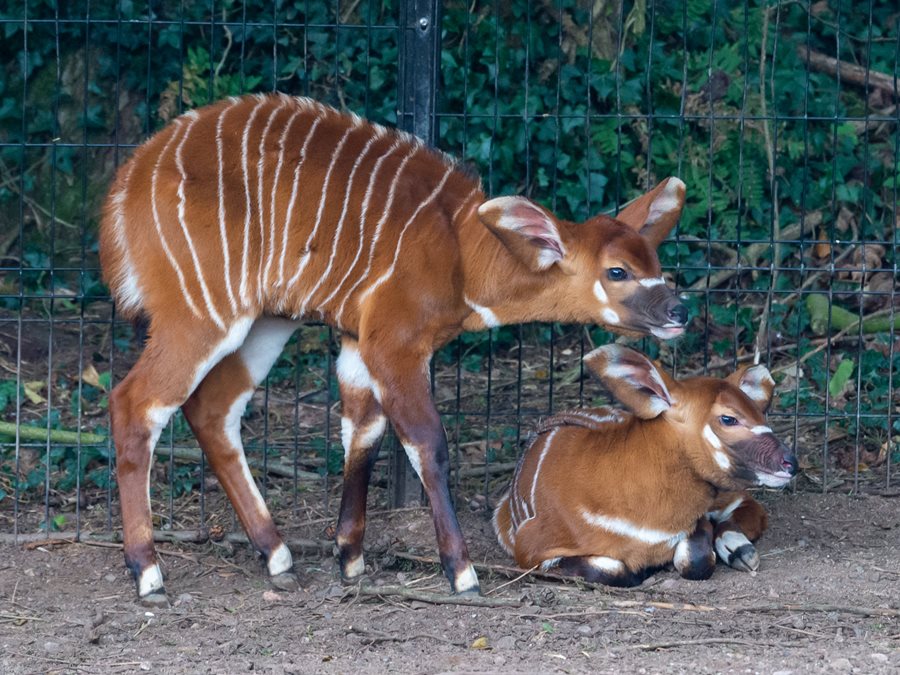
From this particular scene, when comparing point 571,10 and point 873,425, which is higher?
point 571,10

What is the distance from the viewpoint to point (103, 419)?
6.54m

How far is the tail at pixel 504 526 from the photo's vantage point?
17.3 ft

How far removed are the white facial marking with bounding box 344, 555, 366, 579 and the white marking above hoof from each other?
67cm

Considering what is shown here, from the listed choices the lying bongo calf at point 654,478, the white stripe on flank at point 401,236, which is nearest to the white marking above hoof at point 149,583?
the white stripe on flank at point 401,236

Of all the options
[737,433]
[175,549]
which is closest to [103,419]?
[175,549]

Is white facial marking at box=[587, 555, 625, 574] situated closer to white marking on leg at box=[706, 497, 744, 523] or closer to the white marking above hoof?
white marking on leg at box=[706, 497, 744, 523]

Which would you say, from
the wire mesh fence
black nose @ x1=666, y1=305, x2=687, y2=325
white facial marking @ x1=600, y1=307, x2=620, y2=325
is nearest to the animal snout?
black nose @ x1=666, y1=305, x2=687, y2=325

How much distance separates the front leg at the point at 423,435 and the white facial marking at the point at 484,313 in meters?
0.29

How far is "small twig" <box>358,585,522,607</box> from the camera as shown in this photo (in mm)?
4566

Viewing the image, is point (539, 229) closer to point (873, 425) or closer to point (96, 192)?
point (873, 425)

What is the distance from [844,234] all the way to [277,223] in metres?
4.14

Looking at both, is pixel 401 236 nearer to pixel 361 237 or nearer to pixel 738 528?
pixel 361 237

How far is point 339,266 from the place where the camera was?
485 cm

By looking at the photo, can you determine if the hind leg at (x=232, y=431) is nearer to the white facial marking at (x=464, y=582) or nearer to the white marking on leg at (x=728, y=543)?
the white facial marking at (x=464, y=582)
